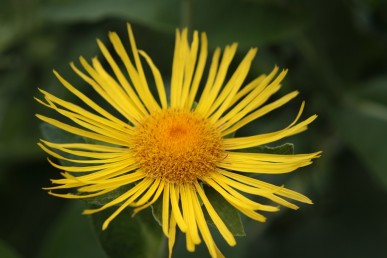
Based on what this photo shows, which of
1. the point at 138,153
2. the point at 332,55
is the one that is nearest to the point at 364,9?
the point at 332,55

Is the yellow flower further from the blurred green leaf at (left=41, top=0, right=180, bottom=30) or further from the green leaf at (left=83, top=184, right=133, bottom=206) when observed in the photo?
the blurred green leaf at (left=41, top=0, right=180, bottom=30)

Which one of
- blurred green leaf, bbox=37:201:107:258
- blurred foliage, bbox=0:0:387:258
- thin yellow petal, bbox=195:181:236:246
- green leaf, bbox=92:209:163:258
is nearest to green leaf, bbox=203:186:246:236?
thin yellow petal, bbox=195:181:236:246

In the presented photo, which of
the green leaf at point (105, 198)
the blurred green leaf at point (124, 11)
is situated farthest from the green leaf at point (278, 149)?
the blurred green leaf at point (124, 11)

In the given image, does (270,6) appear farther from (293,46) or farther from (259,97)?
(259,97)

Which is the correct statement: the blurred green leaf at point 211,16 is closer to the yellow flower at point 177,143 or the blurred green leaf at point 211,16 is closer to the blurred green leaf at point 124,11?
the blurred green leaf at point 124,11

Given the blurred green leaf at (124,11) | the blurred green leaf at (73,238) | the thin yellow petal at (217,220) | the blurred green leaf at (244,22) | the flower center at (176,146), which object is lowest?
the thin yellow petal at (217,220)

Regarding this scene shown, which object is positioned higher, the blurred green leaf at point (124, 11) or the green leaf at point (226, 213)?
the blurred green leaf at point (124, 11)
